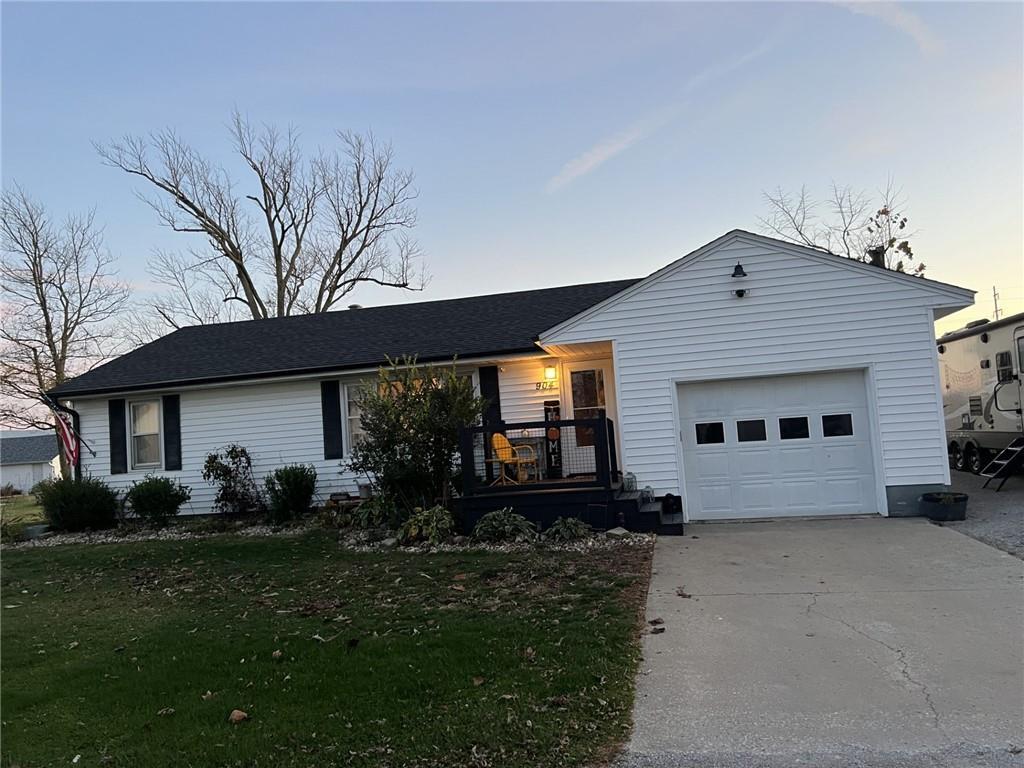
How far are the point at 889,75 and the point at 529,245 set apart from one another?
341 inches

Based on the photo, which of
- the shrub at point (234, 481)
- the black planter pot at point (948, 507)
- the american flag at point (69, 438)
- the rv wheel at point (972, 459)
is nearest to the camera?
the black planter pot at point (948, 507)

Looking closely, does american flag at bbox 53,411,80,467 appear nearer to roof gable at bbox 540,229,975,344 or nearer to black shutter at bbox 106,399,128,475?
black shutter at bbox 106,399,128,475

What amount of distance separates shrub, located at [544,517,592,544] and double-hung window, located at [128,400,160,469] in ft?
30.1

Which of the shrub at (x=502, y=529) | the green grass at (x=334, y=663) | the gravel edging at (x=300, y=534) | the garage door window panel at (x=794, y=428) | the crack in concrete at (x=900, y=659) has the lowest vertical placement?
the crack in concrete at (x=900, y=659)

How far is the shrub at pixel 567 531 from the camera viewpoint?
8.66 m

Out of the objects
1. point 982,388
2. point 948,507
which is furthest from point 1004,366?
point 948,507

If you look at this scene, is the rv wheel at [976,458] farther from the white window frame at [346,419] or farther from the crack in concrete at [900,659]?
the white window frame at [346,419]

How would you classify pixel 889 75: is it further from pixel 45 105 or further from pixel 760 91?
pixel 45 105

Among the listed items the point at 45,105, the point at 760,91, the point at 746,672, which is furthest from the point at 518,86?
the point at 746,672

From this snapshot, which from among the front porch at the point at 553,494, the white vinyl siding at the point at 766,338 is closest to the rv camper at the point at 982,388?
the white vinyl siding at the point at 766,338

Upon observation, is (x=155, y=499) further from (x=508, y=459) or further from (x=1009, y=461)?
(x=1009, y=461)

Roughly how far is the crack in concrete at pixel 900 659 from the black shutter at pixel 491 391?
690 centimetres

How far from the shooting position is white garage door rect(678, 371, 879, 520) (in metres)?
9.74

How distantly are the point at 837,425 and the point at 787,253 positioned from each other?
2693 mm
